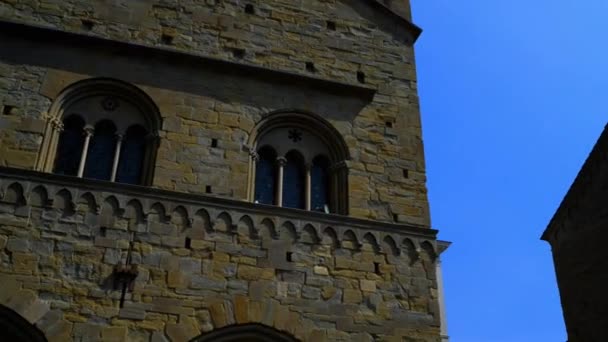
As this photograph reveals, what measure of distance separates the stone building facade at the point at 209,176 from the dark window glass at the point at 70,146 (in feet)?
0.08

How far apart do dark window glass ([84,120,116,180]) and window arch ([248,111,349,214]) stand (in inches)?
74.8

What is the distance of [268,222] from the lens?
7.56 metres

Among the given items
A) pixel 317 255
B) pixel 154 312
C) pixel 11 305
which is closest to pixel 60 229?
pixel 11 305

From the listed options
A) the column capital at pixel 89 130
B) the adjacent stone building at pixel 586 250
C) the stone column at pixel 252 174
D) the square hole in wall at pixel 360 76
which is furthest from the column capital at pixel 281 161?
the adjacent stone building at pixel 586 250

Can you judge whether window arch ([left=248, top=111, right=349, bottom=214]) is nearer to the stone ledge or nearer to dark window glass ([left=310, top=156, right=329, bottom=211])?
dark window glass ([left=310, top=156, right=329, bottom=211])

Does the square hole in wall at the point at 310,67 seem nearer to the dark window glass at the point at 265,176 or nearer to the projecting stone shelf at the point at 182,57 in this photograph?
the projecting stone shelf at the point at 182,57

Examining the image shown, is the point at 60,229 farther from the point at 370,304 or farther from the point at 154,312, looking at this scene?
the point at 370,304

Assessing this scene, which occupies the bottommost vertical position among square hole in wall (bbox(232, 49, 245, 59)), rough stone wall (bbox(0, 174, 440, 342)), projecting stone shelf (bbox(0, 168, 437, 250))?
rough stone wall (bbox(0, 174, 440, 342))

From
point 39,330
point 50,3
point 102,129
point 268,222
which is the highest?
point 50,3

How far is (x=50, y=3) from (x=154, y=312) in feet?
16.5

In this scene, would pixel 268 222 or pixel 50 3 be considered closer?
pixel 268 222

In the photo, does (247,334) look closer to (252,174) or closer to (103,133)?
(252,174)

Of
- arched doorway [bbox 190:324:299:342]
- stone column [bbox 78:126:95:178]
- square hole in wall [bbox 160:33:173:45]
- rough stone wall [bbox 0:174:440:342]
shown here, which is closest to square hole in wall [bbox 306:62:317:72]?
square hole in wall [bbox 160:33:173:45]

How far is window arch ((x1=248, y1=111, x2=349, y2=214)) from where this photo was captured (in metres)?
8.22
